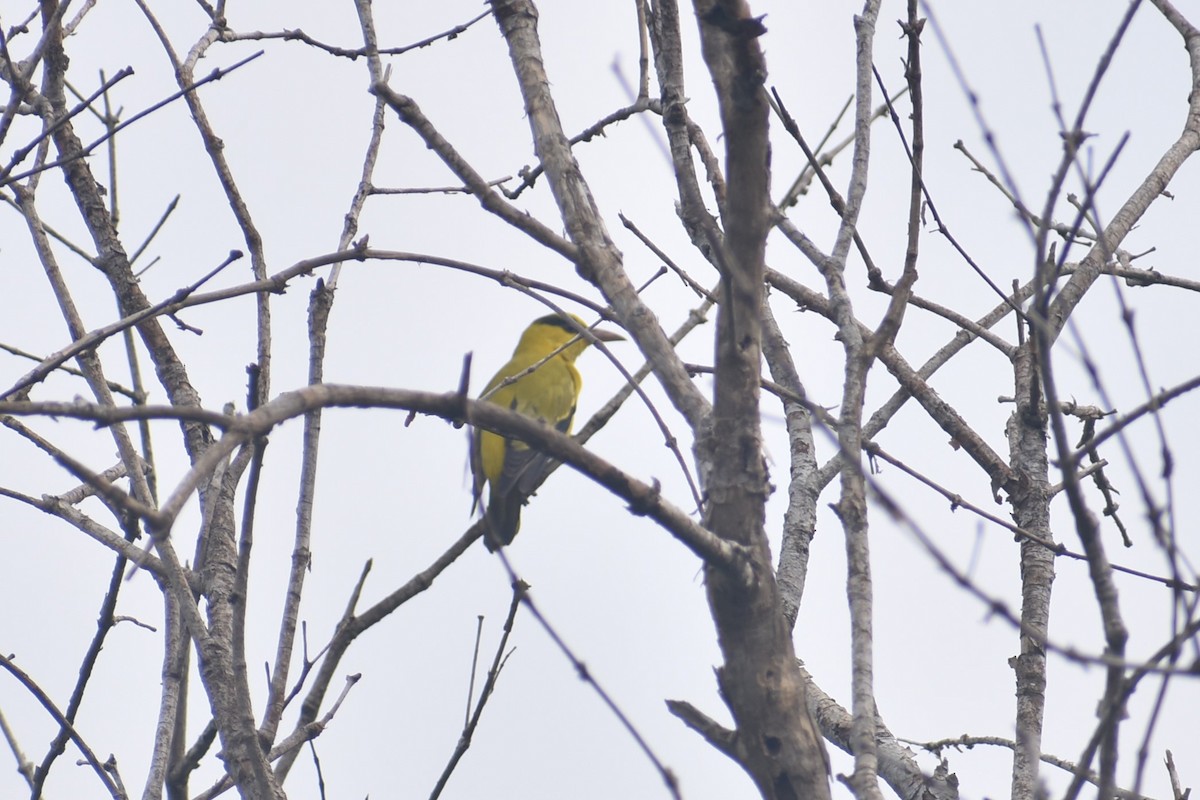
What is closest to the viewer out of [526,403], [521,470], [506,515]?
[521,470]

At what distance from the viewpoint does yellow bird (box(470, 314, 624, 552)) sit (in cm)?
691

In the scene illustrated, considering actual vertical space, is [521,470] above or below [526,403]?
below

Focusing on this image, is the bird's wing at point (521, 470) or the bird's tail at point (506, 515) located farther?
the bird's tail at point (506, 515)

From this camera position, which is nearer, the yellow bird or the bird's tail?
the yellow bird

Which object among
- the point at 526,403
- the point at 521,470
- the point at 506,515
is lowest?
the point at 506,515

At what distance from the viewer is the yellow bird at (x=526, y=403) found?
691 centimetres

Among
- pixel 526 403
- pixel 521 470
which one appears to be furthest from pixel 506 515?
pixel 526 403

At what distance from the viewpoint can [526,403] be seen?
7848 millimetres

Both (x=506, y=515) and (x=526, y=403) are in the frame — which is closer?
(x=506, y=515)

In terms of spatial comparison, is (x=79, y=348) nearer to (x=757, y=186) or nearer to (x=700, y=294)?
(x=757, y=186)

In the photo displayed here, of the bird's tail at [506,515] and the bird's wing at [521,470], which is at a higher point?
the bird's wing at [521,470]

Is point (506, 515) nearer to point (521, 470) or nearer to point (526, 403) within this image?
point (521, 470)

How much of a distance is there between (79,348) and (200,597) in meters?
1.03

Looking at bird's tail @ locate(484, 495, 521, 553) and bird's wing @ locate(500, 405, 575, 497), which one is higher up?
bird's wing @ locate(500, 405, 575, 497)
